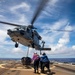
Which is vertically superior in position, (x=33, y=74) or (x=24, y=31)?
(x=24, y=31)

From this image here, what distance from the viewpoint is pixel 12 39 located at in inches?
1340

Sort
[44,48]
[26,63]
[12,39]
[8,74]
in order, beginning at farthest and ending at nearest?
[44,48]
[12,39]
[26,63]
[8,74]

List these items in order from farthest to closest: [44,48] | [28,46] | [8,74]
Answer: [44,48], [28,46], [8,74]

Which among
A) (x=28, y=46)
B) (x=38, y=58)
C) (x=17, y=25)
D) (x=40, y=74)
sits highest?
(x=17, y=25)

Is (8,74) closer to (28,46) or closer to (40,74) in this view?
(40,74)

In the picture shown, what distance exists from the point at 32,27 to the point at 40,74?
17.2 metres

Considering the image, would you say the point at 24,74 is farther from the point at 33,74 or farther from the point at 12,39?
the point at 12,39

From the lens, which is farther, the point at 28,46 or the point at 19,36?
the point at 28,46

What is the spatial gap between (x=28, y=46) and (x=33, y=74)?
60.2ft

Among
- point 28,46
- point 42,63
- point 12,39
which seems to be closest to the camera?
point 42,63

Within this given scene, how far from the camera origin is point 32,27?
3519 cm

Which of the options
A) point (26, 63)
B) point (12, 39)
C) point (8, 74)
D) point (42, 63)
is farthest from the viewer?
point (12, 39)

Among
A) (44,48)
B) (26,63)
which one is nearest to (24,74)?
(26,63)

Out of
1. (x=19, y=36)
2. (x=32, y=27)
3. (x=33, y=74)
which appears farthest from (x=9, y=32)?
(x=33, y=74)
